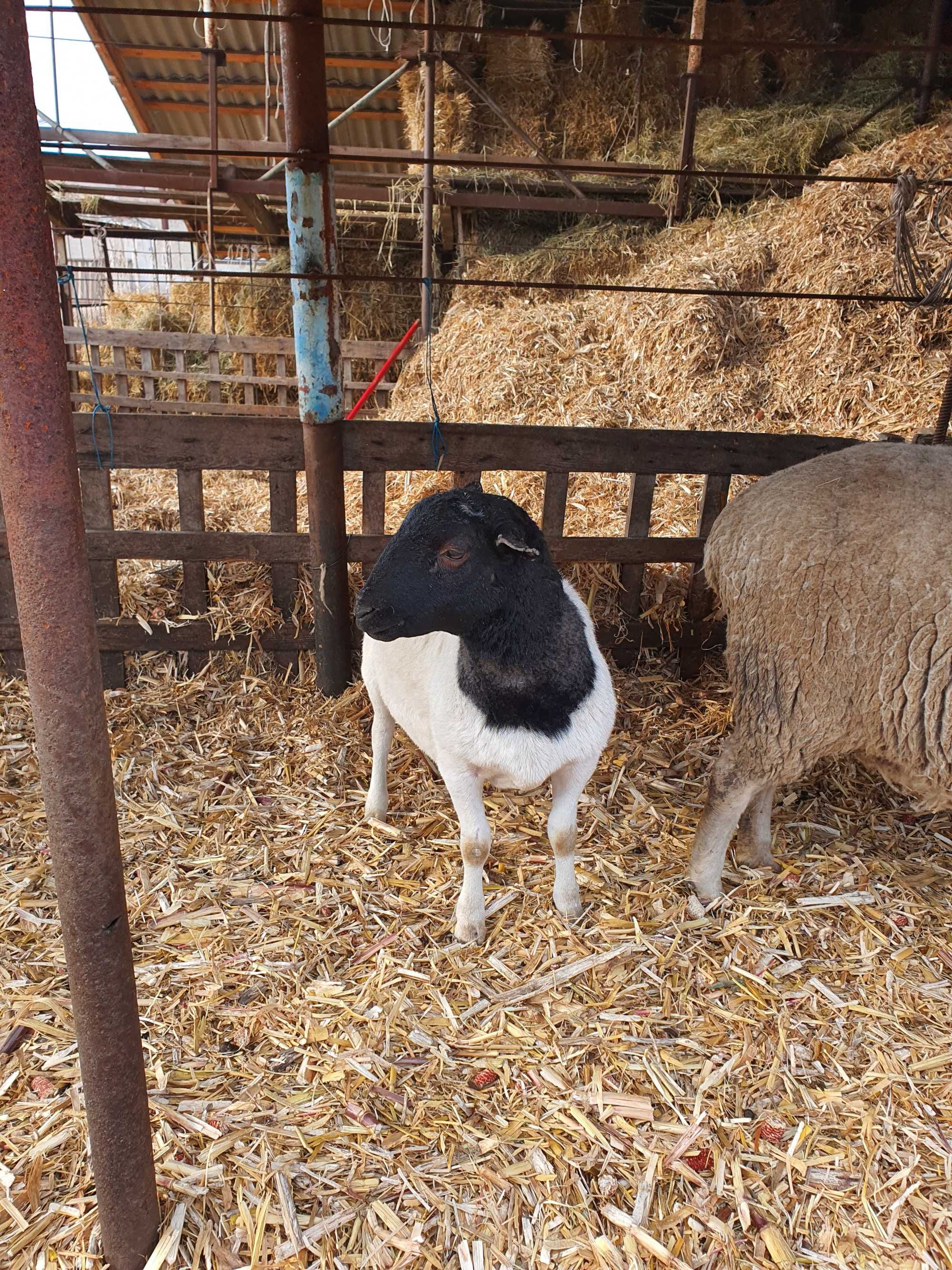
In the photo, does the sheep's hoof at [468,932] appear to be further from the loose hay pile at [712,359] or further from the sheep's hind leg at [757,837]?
the loose hay pile at [712,359]

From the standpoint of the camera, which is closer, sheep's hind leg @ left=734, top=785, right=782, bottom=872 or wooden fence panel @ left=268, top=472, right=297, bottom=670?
sheep's hind leg @ left=734, top=785, right=782, bottom=872

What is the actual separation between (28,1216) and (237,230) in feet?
52.7

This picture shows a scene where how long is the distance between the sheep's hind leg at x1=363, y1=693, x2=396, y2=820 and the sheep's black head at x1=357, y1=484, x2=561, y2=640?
98 cm

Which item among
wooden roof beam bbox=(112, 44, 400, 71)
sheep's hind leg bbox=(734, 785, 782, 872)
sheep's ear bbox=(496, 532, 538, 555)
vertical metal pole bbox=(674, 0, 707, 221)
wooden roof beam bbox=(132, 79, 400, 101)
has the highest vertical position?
wooden roof beam bbox=(112, 44, 400, 71)

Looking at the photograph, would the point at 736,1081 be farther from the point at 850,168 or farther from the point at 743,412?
the point at 850,168

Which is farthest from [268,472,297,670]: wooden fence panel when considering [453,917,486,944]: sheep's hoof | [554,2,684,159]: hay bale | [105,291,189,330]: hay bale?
[105,291,189,330]: hay bale

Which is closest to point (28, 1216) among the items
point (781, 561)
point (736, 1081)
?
point (736, 1081)

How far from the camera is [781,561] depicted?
2.85 m

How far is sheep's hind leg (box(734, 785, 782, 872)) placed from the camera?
3.30 meters

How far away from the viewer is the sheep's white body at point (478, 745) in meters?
2.66

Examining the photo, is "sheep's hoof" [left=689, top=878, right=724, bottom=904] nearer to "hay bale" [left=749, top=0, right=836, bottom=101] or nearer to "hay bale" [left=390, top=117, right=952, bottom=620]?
"hay bale" [left=390, top=117, right=952, bottom=620]

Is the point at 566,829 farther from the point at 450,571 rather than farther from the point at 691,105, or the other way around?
the point at 691,105

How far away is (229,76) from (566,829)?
12389mm

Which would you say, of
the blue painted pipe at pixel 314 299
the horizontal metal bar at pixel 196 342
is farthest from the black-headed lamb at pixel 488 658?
the horizontal metal bar at pixel 196 342
